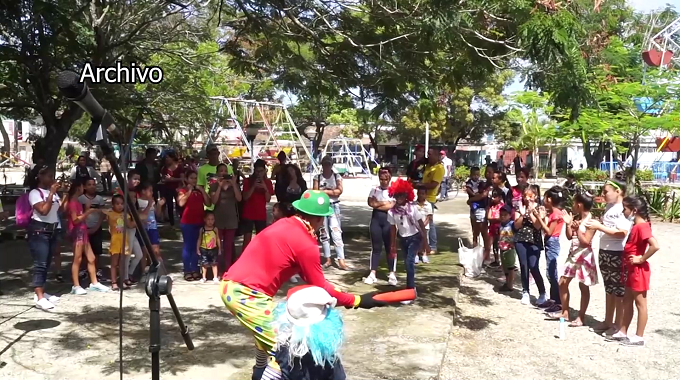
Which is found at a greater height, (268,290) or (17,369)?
(268,290)

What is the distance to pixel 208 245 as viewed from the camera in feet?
27.0

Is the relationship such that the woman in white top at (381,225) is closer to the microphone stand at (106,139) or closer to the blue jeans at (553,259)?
the blue jeans at (553,259)

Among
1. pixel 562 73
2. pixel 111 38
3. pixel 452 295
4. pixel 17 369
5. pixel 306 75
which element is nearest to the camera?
pixel 17 369

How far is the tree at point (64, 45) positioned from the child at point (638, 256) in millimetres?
6781

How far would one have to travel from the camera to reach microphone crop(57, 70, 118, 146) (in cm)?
254

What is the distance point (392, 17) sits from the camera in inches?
341

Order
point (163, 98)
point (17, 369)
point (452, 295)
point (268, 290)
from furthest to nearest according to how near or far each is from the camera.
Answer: point (163, 98) < point (452, 295) < point (17, 369) < point (268, 290)

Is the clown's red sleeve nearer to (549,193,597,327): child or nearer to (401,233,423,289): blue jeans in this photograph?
(549,193,597,327): child

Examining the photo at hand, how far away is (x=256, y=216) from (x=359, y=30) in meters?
3.36

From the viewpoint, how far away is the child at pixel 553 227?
7215 millimetres

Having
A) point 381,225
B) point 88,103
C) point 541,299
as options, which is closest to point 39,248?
point 381,225

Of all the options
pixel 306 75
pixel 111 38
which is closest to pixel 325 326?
pixel 306 75

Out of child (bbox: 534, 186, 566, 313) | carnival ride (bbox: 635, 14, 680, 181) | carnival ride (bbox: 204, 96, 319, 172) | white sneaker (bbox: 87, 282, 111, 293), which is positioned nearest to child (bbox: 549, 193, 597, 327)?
child (bbox: 534, 186, 566, 313)

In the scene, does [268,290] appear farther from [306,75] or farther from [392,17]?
[306,75]
